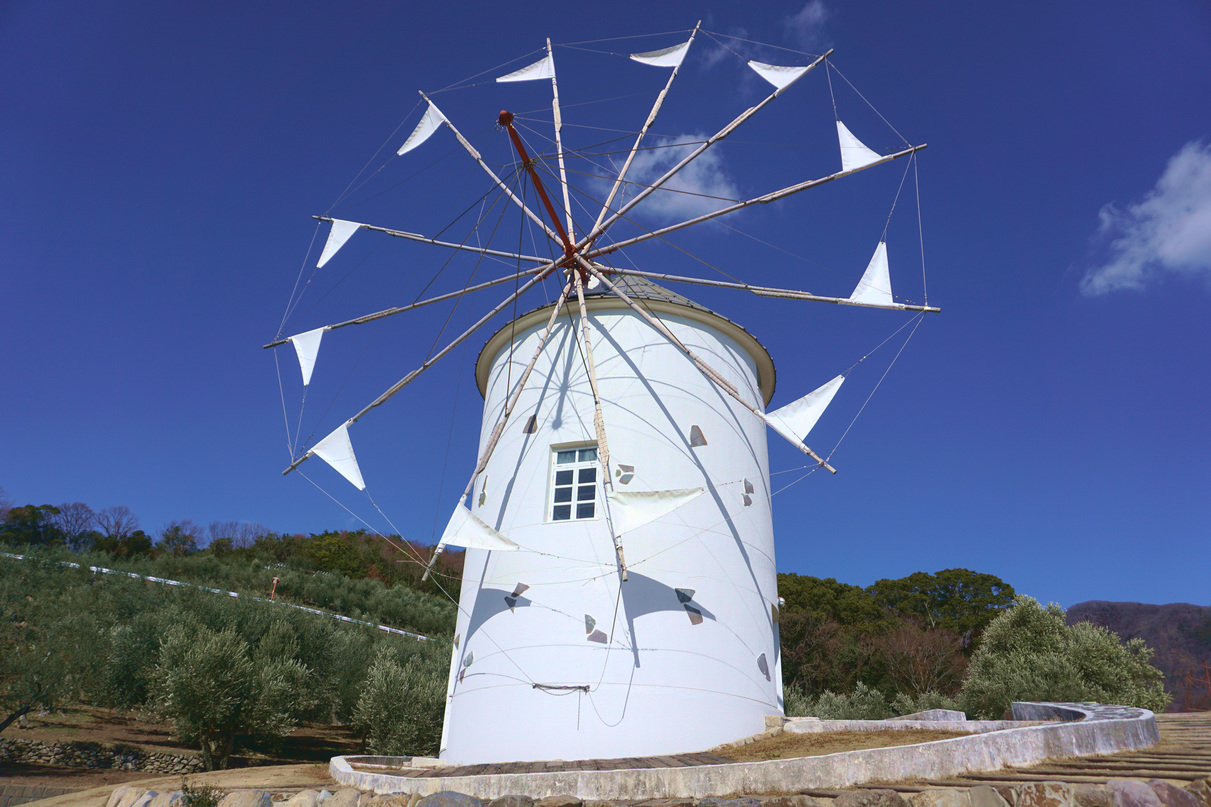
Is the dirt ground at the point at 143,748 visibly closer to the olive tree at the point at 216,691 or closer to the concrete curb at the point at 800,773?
the olive tree at the point at 216,691

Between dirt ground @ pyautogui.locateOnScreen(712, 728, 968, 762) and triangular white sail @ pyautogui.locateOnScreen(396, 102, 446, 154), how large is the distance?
11.3 m

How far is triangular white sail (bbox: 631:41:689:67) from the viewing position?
42.1ft

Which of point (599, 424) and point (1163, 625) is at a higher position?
point (1163, 625)

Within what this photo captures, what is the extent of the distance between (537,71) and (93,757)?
57.0 ft

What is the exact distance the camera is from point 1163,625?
70875 mm

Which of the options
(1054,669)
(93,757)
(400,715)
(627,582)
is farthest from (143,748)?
(1054,669)

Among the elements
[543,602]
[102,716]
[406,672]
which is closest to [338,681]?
[406,672]

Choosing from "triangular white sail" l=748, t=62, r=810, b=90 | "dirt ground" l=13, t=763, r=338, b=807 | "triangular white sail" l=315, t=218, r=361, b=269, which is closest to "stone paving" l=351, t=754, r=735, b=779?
"dirt ground" l=13, t=763, r=338, b=807

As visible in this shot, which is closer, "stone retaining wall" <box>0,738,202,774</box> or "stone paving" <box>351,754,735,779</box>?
"stone paving" <box>351,754,735,779</box>

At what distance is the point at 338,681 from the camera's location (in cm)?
1972

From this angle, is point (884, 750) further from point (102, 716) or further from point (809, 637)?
point (809, 637)

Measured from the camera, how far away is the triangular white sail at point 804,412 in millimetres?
10164

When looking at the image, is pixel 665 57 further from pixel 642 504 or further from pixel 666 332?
pixel 642 504

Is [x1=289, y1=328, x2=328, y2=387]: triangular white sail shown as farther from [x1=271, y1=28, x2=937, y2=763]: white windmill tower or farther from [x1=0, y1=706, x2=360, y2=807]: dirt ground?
[x1=0, y1=706, x2=360, y2=807]: dirt ground
